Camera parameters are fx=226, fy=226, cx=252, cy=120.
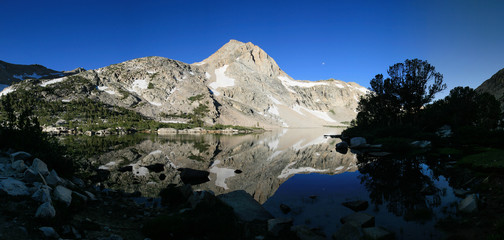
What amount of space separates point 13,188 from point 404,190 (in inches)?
873

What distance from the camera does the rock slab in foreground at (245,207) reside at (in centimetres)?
1192

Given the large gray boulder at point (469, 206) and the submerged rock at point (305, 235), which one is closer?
the submerged rock at point (305, 235)

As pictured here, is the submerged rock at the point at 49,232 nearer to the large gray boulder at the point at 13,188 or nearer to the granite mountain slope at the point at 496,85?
the large gray boulder at the point at 13,188

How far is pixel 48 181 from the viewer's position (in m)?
10.3

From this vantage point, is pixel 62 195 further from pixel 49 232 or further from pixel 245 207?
pixel 245 207

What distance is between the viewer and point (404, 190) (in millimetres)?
16922

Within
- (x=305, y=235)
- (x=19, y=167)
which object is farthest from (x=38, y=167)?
(x=305, y=235)

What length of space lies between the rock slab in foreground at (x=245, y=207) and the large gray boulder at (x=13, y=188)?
28.0 ft

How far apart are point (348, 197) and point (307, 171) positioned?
10442 mm

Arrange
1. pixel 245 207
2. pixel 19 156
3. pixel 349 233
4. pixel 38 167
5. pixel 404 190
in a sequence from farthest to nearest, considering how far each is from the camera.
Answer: pixel 404 190 < pixel 245 207 < pixel 19 156 < pixel 38 167 < pixel 349 233

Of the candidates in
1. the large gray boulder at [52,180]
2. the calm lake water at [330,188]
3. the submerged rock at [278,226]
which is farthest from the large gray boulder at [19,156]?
the submerged rock at [278,226]

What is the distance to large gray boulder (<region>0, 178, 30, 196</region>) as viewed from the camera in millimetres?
8102

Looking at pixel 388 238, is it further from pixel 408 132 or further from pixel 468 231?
pixel 408 132

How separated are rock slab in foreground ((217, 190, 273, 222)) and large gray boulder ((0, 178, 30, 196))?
8.55 metres
